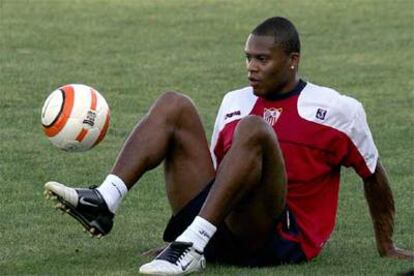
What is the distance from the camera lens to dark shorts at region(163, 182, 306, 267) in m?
7.23

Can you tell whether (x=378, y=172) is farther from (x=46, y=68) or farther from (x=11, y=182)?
(x=46, y=68)

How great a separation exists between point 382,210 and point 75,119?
1.75 metres

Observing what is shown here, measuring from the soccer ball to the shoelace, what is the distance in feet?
3.21

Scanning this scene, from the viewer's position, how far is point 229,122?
7586mm

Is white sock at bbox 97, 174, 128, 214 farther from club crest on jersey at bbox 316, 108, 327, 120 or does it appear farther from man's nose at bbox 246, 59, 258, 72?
club crest on jersey at bbox 316, 108, 327, 120

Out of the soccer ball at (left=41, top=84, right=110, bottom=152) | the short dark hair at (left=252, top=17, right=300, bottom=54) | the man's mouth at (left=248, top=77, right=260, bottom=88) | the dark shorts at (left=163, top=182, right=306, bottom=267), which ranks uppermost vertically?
the short dark hair at (left=252, top=17, right=300, bottom=54)

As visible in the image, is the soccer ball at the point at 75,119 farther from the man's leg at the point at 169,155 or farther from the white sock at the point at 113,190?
the white sock at the point at 113,190

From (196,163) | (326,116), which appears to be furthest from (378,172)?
(196,163)

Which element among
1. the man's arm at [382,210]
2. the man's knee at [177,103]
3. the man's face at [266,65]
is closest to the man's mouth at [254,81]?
the man's face at [266,65]

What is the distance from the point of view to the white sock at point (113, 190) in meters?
7.13

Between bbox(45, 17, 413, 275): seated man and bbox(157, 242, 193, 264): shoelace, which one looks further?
bbox(45, 17, 413, 275): seated man

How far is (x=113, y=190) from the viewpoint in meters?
7.16

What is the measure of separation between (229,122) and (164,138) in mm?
460

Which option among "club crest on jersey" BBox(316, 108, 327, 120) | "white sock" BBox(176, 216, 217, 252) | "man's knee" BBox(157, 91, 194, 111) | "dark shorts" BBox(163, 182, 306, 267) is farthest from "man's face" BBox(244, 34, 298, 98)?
"white sock" BBox(176, 216, 217, 252)
